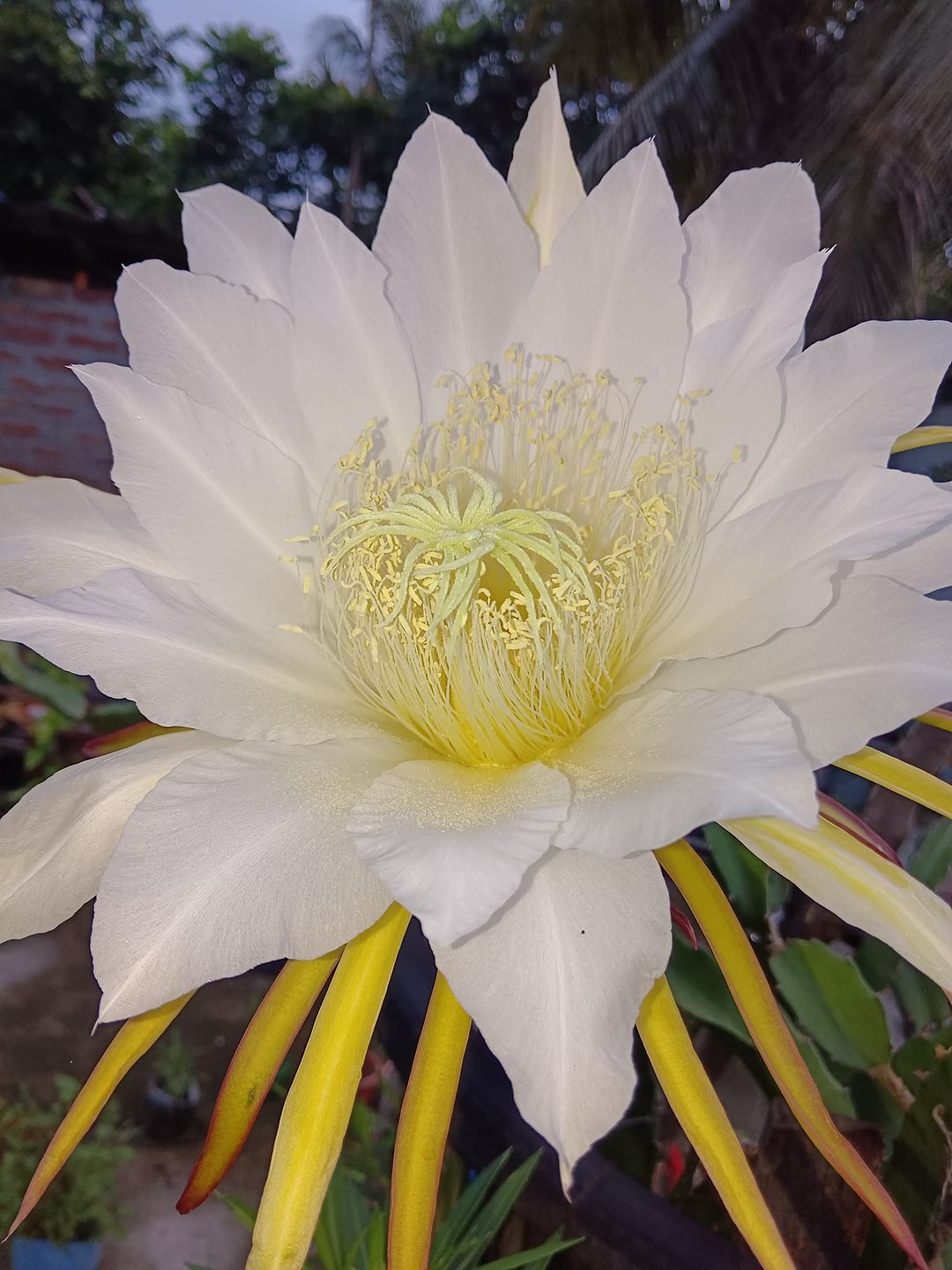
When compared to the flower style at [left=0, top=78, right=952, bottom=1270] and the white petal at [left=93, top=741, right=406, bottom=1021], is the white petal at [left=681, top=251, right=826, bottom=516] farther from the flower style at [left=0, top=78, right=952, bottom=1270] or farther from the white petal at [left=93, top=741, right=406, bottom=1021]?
the white petal at [left=93, top=741, right=406, bottom=1021]

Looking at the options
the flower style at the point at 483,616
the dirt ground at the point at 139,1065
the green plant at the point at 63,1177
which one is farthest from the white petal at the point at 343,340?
the green plant at the point at 63,1177

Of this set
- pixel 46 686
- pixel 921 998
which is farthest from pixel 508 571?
pixel 46 686

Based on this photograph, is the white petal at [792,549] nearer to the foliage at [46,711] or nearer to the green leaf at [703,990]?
the green leaf at [703,990]

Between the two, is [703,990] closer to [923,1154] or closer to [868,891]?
[923,1154]

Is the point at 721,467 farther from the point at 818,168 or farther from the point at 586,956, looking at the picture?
the point at 818,168

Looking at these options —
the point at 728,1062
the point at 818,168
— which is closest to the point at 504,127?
the point at 818,168
